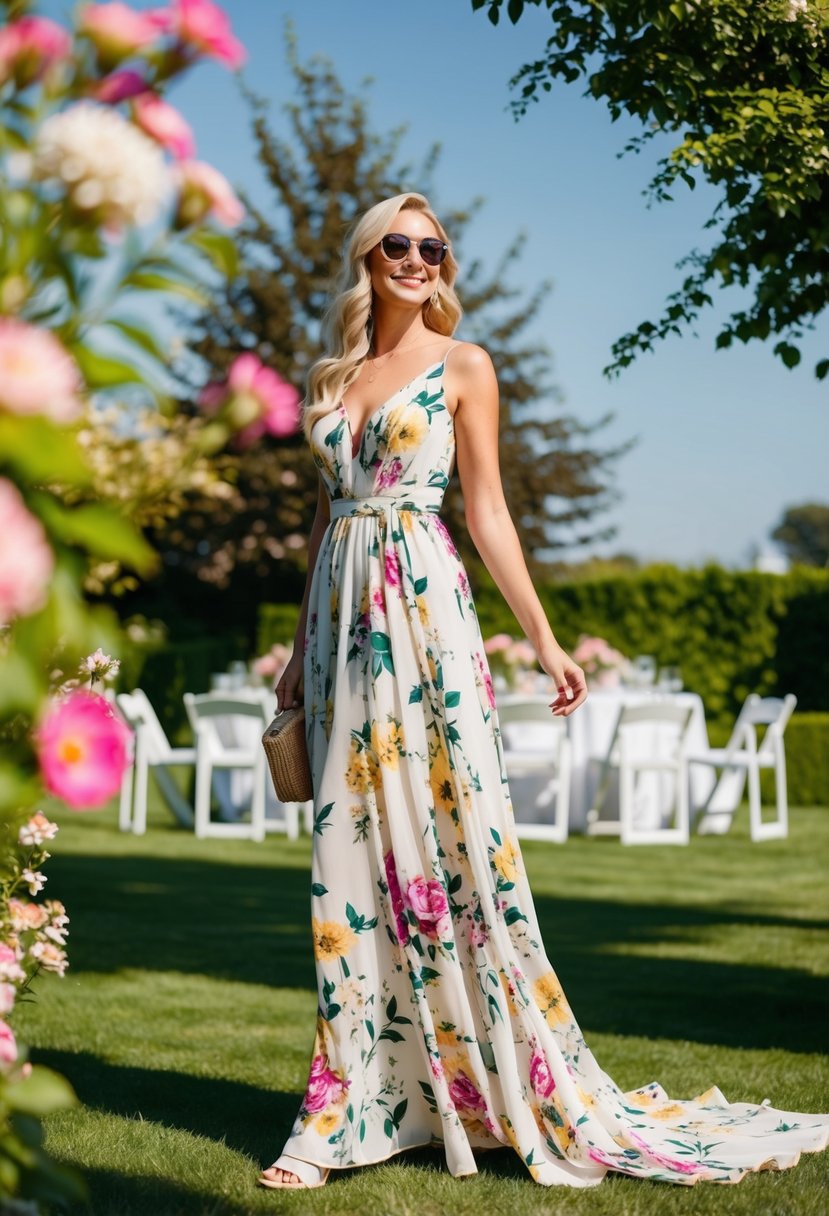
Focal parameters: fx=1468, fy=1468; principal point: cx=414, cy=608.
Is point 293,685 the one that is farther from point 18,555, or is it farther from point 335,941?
point 18,555

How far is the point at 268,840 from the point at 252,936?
4.23 meters

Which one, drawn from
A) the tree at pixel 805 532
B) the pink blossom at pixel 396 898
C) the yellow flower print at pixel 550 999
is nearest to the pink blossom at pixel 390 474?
the pink blossom at pixel 396 898

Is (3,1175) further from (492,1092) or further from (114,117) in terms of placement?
(492,1092)

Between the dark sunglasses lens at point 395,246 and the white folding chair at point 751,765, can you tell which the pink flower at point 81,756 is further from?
the white folding chair at point 751,765

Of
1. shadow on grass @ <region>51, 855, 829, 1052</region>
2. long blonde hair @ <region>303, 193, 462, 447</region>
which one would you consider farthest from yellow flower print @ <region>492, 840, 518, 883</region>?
shadow on grass @ <region>51, 855, 829, 1052</region>

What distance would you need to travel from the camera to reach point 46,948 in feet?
8.63

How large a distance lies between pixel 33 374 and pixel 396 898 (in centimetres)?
212

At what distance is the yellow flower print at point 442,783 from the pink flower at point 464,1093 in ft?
1.83

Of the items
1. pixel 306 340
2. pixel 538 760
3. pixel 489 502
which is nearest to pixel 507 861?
pixel 489 502

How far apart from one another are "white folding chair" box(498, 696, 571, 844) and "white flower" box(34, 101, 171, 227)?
30.4 feet

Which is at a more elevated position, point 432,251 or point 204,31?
point 432,251

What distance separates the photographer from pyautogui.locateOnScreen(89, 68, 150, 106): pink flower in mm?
1272

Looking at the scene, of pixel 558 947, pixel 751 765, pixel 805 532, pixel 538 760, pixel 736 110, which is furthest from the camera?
pixel 805 532

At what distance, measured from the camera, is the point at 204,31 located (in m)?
1.25
